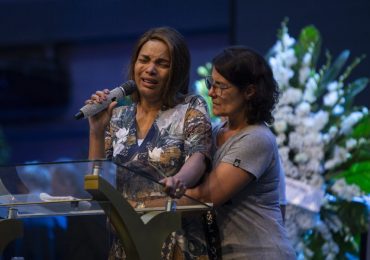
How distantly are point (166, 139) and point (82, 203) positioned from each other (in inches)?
19.6

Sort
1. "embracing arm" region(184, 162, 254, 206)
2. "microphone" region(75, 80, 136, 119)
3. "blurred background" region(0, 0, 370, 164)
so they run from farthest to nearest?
"blurred background" region(0, 0, 370, 164), "embracing arm" region(184, 162, 254, 206), "microphone" region(75, 80, 136, 119)

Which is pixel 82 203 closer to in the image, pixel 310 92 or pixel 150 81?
pixel 150 81

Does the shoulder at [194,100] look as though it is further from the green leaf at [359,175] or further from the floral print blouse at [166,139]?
the green leaf at [359,175]

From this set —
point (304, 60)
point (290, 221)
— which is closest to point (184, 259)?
point (290, 221)

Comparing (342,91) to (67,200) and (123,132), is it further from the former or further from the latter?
(67,200)

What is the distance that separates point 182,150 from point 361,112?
2.18 metres

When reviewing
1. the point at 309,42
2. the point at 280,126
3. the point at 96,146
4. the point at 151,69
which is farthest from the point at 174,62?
the point at 309,42

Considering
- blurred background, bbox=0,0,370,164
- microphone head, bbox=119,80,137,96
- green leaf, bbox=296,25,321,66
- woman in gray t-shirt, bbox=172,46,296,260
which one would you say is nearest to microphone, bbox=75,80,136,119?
microphone head, bbox=119,80,137,96

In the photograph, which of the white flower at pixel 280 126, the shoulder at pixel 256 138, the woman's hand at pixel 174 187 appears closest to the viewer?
the woman's hand at pixel 174 187

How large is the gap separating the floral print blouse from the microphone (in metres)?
0.13

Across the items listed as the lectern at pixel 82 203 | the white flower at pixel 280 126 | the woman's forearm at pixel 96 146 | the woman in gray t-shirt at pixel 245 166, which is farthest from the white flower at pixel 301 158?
the lectern at pixel 82 203

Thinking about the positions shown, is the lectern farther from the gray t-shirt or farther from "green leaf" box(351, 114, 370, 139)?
"green leaf" box(351, 114, 370, 139)

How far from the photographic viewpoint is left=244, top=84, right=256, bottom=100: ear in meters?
2.60

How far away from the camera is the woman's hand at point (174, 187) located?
2.10m
